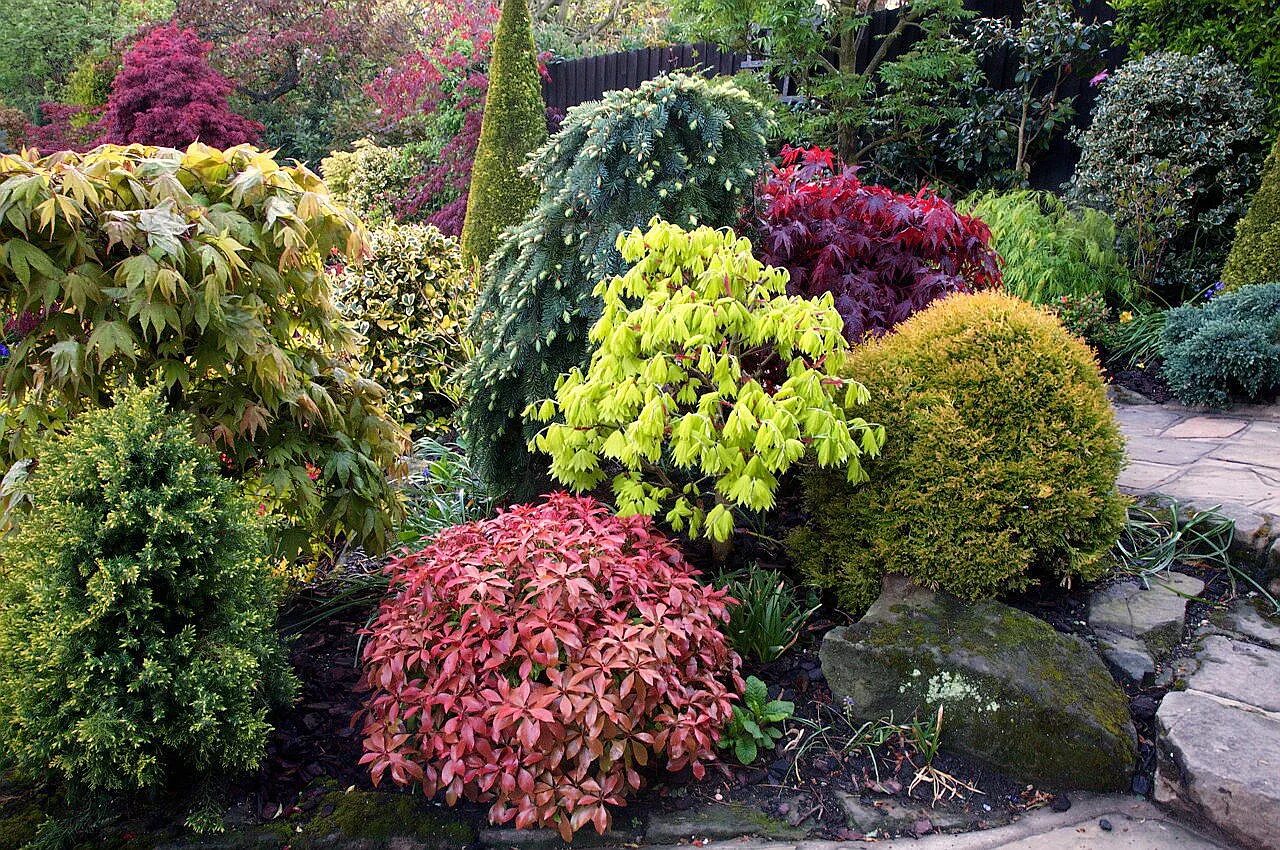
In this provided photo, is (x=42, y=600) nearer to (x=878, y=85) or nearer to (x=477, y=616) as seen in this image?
(x=477, y=616)

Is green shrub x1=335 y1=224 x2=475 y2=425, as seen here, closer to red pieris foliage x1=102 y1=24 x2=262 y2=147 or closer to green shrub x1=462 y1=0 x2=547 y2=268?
green shrub x1=462 y1=0 x2=547 y2=268

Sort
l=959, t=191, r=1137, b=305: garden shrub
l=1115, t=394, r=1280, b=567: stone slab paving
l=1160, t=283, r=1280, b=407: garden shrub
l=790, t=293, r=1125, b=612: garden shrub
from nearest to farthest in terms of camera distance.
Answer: l=790, t=293, r=1125, b=612: garden shrub, l=1115, t=394, r=1280, b=567: stone slab paving, l=1160, t=283, r=1280, b=407: garden shrub, l=959, t=191, r=1137, b=305: garden shrub

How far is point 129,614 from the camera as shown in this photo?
2.28m

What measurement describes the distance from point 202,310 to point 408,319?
10.5ft

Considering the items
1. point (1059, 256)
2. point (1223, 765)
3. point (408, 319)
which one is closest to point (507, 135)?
point (408, 319)

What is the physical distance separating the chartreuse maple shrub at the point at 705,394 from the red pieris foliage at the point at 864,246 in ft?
2.71

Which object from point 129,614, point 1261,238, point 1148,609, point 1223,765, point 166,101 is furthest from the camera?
point 166,101

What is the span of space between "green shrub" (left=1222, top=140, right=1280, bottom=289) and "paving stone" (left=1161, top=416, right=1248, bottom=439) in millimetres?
1443

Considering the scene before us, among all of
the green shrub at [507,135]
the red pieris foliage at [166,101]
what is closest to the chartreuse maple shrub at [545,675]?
the green shrub at [507,135]

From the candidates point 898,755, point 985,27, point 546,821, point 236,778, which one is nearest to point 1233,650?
point 898,755

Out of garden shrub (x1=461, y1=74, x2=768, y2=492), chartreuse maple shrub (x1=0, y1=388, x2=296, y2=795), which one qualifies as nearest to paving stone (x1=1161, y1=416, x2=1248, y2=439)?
garden shrub (x1=461, y1=74, x2=768, y2=492)

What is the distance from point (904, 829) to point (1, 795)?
2.65m

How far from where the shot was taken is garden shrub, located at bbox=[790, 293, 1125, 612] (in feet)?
9.72

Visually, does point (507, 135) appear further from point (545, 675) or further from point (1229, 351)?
point (545, 675)
